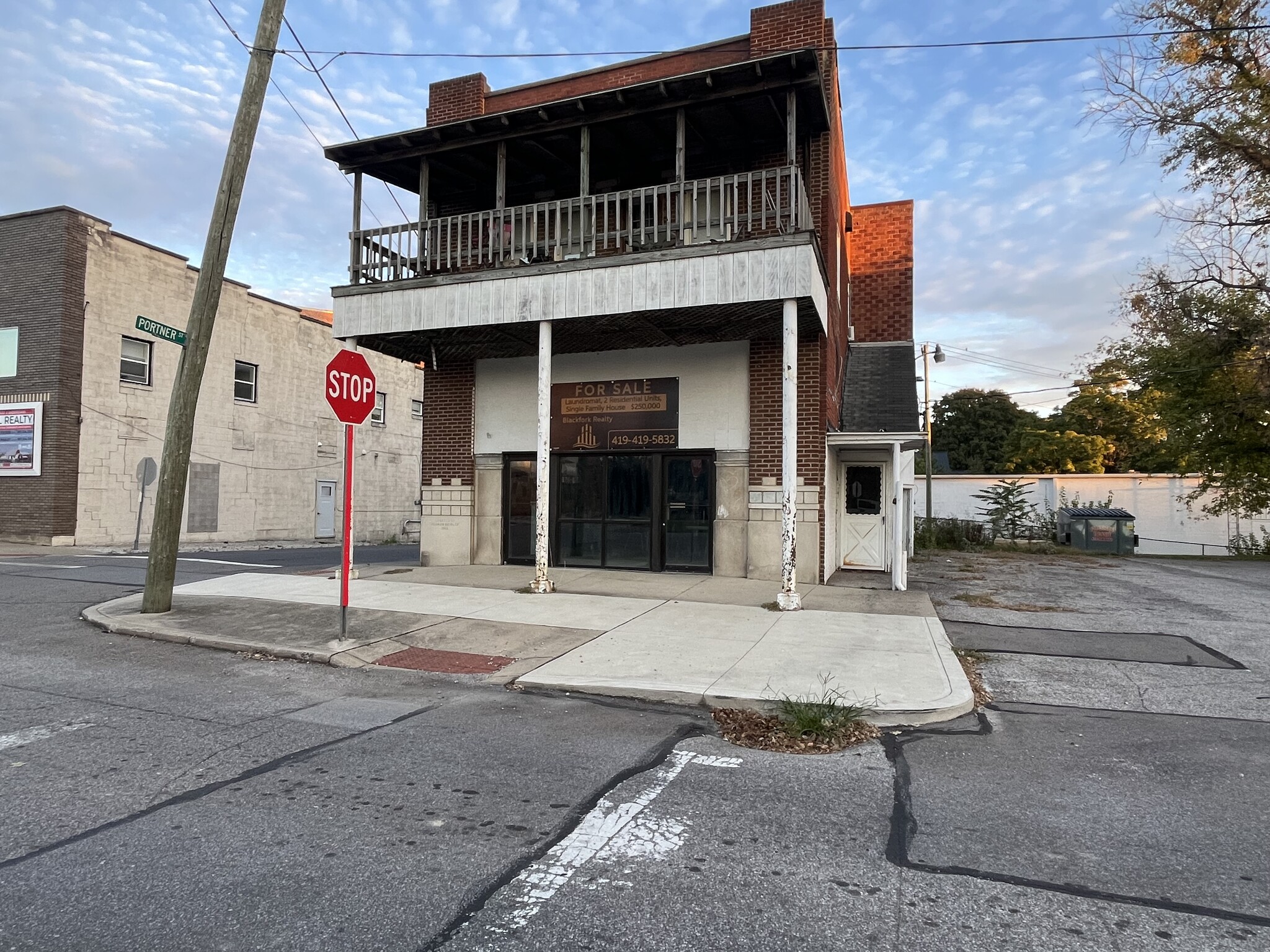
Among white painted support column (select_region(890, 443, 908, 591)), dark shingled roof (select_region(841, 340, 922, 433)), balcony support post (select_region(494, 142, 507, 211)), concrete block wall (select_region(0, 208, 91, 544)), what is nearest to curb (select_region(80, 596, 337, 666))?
balcony support post (select_region(494, 142, 507, 211))

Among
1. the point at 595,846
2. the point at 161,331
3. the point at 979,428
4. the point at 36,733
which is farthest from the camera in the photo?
the point at 979,428

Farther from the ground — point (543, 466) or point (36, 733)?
point (543, 466)

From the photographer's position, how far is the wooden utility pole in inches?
353

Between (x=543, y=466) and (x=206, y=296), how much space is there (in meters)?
4.88

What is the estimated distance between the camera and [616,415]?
13586mm

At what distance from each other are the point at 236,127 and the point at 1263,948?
11.1 meters

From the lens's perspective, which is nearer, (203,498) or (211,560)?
(211,560)

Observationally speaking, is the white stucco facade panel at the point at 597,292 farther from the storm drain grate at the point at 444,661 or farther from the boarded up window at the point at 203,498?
the boarded up window at the point at 203,498

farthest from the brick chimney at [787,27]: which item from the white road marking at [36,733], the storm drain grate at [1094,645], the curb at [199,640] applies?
the white road marking at [36,733]

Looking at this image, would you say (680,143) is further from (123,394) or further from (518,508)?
(123,394)

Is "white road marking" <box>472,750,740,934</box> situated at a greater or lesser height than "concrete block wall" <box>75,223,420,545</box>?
lesser

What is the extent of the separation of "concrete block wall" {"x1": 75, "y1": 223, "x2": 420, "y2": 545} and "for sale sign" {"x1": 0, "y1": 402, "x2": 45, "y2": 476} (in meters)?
1.06

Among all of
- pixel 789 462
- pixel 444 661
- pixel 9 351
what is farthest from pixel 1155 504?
pixel 9 351

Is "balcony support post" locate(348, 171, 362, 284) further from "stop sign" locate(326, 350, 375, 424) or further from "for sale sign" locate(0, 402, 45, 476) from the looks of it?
"for sale sign" locate(0, 402, 45, 476)
